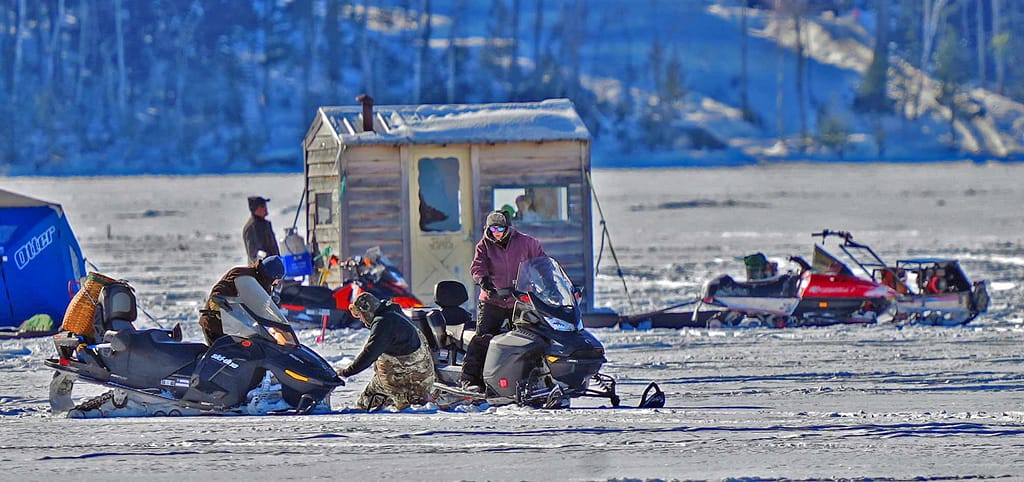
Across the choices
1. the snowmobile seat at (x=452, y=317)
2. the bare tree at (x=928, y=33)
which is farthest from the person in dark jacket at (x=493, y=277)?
the bare tree at (x=928, y=33)

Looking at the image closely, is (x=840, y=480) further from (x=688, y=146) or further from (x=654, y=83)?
(x=654, y=83)

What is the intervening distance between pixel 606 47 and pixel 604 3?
873 centimetres

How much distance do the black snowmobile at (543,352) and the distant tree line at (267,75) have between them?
45109mm

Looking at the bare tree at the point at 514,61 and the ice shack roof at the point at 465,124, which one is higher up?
the bare tree at the point at 514,61

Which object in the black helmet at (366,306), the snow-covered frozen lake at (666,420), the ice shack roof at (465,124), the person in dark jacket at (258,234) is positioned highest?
the ice shack roof at (465,124)

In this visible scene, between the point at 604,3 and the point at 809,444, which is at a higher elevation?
the point at 604,3

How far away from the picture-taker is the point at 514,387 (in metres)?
9.50

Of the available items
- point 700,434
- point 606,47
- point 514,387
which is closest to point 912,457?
point 700,434

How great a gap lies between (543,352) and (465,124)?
7253 millimetres

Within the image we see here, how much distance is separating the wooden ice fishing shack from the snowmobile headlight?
271 inches

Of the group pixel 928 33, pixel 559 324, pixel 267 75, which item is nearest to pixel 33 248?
pixel 559 324

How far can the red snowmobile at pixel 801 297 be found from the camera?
15.1m

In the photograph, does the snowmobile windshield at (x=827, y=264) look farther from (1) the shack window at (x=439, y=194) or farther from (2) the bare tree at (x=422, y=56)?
(2) the bare tree at (x=422, y=56)

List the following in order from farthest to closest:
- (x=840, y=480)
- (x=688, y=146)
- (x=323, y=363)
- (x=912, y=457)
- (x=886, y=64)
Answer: (x=886, y=64) → (x=688, y=146) → (x=323, y=363) → (x=912, y=457) → (x=840, y=480)
